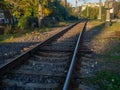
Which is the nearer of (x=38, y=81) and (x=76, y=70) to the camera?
(x=38, y=81)

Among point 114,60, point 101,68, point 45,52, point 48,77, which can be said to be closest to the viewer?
point 48,77

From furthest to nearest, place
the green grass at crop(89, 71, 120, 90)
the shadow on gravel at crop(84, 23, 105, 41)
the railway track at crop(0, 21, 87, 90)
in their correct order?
the shadow on gravel at crop(84, 23, 105, 41)
the green grass at crop(89, 71, 120, 90)
the railway track at crop(0, 21, 87, 90)

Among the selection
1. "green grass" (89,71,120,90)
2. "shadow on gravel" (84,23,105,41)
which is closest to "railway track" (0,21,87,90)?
"green grass" (89,71,120,90)

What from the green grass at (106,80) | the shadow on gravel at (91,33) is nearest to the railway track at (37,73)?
the green grass at (106,80)

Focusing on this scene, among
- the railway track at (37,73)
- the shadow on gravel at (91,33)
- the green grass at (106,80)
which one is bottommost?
the shadow on gravel at (91,33)

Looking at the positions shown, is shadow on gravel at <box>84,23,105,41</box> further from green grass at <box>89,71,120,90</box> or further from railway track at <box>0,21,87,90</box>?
green grass at <box>89,71,120,90</box>

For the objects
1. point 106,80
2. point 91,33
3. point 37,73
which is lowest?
point 91,33

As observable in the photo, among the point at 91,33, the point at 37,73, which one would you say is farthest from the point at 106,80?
the point at 91,33

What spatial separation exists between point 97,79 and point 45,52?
3.94 m

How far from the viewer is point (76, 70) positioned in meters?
6.91

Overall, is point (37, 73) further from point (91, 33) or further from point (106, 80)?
point (91, 33)

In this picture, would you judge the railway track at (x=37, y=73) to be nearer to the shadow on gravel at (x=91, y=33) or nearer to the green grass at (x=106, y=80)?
the green grass at (x=106, y=80)

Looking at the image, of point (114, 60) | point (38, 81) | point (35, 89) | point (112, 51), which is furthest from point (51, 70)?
point (112, 51)

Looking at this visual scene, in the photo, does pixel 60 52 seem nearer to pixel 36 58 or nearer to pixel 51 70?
pixel 36 58
